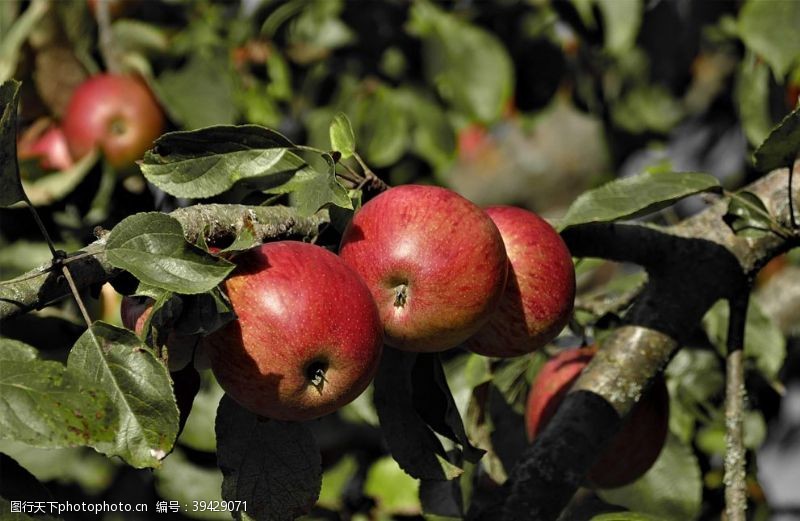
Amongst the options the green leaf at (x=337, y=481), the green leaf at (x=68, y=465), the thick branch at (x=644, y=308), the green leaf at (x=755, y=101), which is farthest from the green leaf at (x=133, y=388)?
the green leaf at (x=755, y=101)

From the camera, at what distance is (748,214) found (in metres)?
1.16

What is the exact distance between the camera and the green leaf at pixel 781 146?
1044 mm

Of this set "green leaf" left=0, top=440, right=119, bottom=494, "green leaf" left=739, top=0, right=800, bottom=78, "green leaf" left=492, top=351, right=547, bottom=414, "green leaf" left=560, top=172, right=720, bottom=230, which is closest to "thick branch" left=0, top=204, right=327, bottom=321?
"green leaf" left=560, top=172, right=720, bottom=230

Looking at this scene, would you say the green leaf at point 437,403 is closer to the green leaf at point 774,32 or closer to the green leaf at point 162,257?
the green leaf at point 162,257

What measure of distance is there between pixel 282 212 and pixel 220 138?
0.09 m

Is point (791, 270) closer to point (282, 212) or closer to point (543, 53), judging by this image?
point (543, 53)

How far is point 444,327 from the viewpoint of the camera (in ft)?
3.03

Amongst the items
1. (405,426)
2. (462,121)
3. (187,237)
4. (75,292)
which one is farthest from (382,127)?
(75,292)

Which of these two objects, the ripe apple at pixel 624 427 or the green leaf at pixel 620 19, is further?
the green leaf at pixel 620 19

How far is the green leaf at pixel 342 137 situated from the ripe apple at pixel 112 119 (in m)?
0.87

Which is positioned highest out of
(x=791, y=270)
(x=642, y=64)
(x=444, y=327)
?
(x=444, y=327)

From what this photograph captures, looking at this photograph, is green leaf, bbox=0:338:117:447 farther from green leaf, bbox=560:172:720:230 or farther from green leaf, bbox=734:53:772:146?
green leaf, bbox=734:53:772:146

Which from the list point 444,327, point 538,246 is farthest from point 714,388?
point 444,327

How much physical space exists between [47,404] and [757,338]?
4.02 ft
